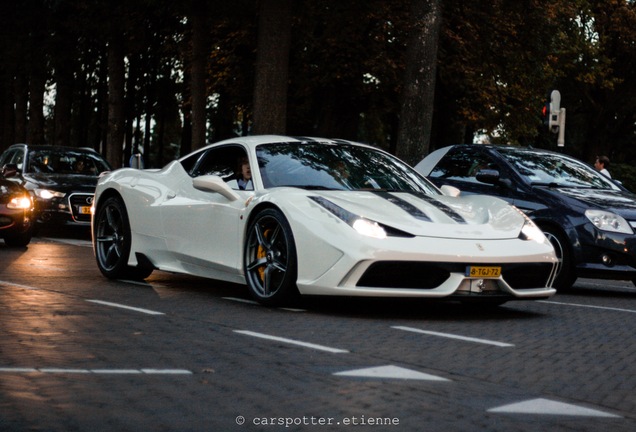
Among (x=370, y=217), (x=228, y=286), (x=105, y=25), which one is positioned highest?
(x=105, y=25)

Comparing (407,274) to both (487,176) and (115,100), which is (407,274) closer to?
(487,176)

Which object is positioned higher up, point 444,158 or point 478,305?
point 444,158

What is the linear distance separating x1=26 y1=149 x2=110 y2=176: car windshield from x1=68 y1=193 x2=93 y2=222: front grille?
4.15 ft

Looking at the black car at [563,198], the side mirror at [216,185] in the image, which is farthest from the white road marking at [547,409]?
the black car at [563,198]

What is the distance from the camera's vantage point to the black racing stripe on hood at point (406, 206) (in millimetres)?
8508

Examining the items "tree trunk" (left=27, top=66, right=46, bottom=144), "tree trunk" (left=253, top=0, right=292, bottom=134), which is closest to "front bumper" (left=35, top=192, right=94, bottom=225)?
"tree trunk" (left=253, top=0, right=292, bottom=134)

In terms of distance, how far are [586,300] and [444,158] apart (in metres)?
3.25

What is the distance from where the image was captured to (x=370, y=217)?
832 cm

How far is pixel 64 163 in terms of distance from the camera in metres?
20.9

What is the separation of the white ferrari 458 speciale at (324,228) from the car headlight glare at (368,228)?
1 centimetres

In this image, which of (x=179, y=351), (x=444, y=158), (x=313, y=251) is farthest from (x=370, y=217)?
(x=444, y=158)

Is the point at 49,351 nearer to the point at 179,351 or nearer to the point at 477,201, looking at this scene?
the point at 179,351

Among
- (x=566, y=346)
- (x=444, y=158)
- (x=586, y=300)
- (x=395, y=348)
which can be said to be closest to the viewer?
(x=395, y=348)

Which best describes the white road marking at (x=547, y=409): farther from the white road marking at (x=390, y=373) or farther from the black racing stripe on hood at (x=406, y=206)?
the black racing stripe on hood at (x=406, y=206)
